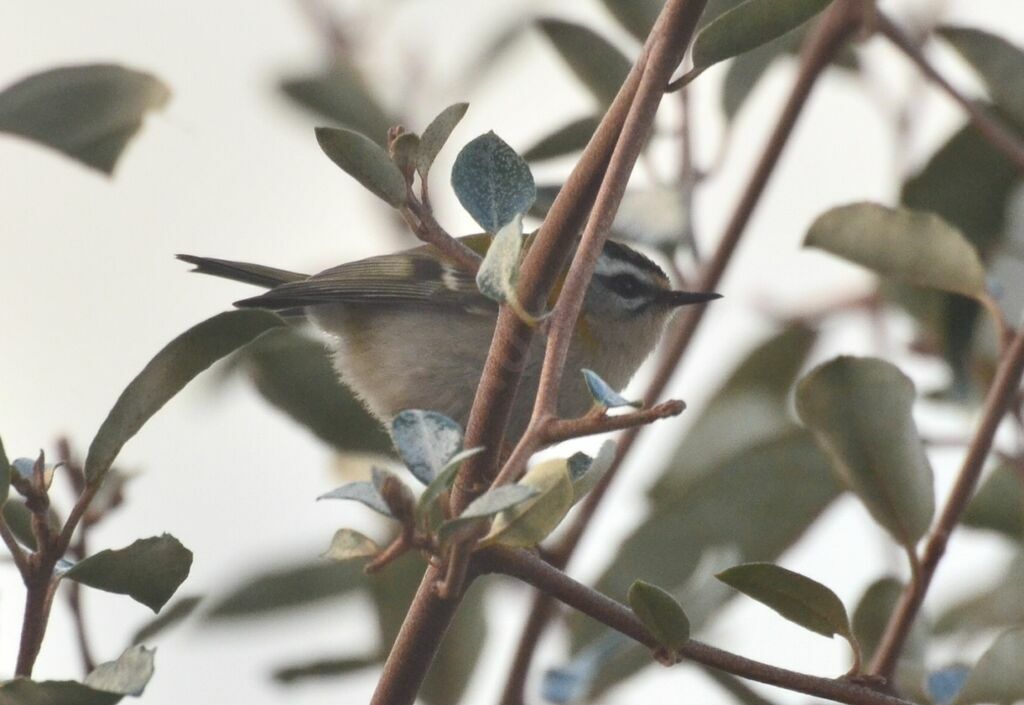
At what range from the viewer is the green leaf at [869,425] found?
64.4 inches

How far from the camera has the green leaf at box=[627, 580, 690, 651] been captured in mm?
1106

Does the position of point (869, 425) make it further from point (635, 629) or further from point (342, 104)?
point (342, 104)

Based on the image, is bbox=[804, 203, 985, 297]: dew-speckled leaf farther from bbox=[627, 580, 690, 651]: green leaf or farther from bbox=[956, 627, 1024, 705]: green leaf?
bbox=[627, 580, 690, 651]: green leaf

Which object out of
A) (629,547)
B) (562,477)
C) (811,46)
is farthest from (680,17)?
(629,547)

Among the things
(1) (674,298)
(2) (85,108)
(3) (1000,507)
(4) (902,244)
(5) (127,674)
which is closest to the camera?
(5) (127,674)

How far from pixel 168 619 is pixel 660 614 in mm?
697

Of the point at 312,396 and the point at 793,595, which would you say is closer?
the point at 793,595

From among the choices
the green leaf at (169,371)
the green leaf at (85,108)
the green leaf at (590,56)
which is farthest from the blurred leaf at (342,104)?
the green leaf at (169,371)

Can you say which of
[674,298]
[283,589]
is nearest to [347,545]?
[283,589]

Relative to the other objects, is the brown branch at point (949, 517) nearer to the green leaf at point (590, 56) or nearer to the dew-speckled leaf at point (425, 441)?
the dew-speckled leaf at point (425, 441)

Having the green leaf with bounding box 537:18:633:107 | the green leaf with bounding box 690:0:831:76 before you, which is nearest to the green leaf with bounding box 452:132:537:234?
the green leaf with bounding box 690:0:831:76

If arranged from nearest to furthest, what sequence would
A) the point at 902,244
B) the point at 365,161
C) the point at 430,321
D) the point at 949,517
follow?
the point at 365,161
the point at 949,517
the point at 902,244
the point at 430,321

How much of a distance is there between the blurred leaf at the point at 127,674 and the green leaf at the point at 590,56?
60.3 inches

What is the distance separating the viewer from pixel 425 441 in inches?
41.9
